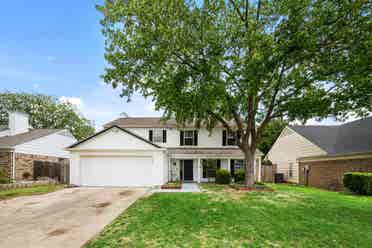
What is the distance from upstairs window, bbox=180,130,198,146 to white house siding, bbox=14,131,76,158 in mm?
9033

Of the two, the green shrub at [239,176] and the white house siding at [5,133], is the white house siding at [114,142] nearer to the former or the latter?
the green shrub at [239,176]

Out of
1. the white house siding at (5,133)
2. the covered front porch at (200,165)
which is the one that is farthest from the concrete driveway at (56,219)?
the white house siding at (5,133)

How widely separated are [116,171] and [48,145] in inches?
333

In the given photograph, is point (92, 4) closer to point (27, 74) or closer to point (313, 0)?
point (313, 0)

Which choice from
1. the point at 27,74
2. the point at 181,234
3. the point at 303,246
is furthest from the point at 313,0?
the point at 27,74

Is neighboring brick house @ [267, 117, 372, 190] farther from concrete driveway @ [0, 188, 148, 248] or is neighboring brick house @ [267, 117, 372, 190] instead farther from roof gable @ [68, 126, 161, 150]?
concrete driveway @ [0, 188, 148, 248]

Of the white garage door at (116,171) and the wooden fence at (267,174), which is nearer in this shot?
the white garage door at (116,171)

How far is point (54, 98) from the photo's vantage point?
37.7 m

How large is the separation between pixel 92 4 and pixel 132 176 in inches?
417

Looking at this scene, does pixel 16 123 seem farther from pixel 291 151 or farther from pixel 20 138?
pixel 291 151

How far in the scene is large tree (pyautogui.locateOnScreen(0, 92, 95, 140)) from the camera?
3453 centimetres

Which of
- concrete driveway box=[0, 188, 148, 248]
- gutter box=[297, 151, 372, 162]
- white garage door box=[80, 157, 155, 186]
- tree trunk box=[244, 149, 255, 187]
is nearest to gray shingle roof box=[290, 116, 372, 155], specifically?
gutter box=[297, 151, 372, 162]

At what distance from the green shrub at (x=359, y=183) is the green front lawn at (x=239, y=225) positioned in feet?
13.3

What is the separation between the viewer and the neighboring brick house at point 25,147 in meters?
16.1
